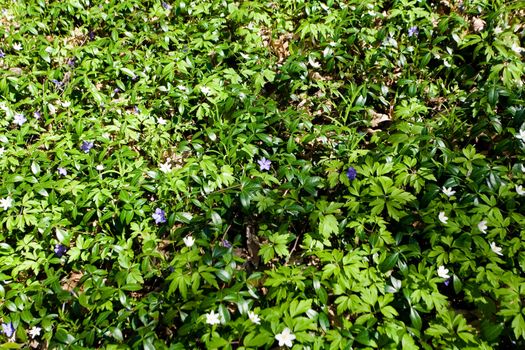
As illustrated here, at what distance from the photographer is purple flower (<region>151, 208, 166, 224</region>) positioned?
2.58m

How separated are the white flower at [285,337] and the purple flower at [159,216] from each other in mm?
1004

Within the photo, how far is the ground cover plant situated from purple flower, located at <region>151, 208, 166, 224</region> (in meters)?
0.07

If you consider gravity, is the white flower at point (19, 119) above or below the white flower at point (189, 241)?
above

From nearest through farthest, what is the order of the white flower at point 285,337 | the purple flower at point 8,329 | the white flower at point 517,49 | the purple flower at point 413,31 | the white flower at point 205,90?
1. the white flower at point 285,337
2. the purple flower at point 8,329
3. the white flower at point 205,90
4. the white flower at point 517,49
5. the purple flower at point 413,31

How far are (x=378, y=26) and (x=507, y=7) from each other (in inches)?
38.2

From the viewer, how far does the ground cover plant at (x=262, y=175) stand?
7.10 feet

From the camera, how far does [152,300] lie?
2.23 metres

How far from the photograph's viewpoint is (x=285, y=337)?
196cm

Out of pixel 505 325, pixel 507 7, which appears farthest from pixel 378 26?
pixel 505 325

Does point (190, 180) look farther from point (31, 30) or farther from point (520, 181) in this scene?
point (31, 30)

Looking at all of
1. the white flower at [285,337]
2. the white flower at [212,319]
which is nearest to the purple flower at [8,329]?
the white flower at [212,319]

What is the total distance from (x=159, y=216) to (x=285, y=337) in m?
1.06

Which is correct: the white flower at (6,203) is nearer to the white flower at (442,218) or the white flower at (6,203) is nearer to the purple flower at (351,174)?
the purple flower at (351,174)

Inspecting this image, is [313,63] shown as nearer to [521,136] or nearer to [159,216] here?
[521,136]
